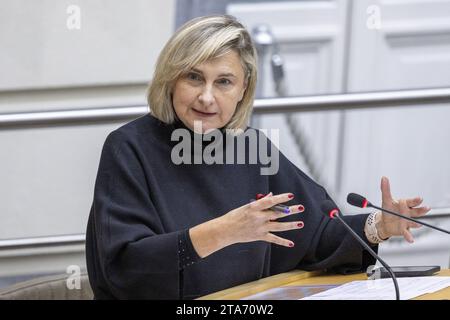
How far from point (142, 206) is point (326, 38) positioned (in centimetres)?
256

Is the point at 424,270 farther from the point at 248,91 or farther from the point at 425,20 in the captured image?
the point at 425,20

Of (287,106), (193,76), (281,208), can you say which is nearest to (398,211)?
(281,208)

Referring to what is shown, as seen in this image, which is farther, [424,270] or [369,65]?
[369,65]

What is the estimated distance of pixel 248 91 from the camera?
112 inches

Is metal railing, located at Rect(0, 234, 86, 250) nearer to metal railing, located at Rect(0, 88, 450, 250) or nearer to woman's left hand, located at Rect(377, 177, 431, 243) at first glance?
metal railing, located at Rect(0, 88, 450, 250)

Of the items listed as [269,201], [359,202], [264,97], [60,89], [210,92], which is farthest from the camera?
[60,89]

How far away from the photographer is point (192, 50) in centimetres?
266

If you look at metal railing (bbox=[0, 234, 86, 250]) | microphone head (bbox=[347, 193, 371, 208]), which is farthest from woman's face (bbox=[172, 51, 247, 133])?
metal railing (bbox=[0, 234, 86, 250])

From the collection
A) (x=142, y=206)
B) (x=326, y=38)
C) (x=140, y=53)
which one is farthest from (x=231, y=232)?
(x=326, y=38)

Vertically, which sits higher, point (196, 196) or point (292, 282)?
point (196, 196)

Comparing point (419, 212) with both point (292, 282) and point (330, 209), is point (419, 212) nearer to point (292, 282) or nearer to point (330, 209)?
point (330, 209)

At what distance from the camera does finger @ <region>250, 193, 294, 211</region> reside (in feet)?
7.68

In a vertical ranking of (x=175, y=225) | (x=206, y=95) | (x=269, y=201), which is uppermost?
(x=206, y=95)

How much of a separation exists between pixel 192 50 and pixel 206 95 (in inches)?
4.2
